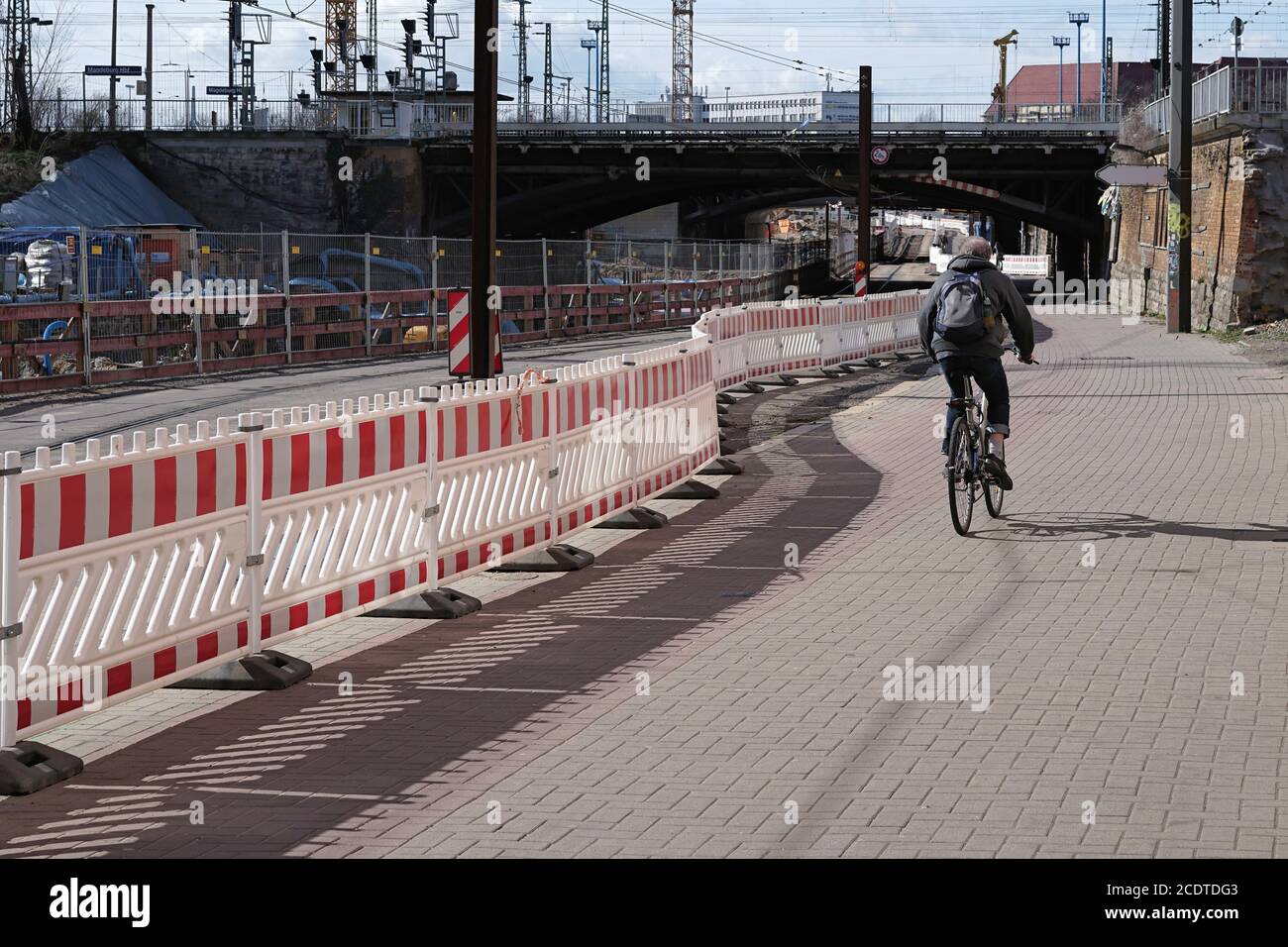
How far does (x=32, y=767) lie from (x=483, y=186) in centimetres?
1119

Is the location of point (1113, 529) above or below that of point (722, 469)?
below

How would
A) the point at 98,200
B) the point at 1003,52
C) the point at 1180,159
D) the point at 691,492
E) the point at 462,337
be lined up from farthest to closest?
the point at 1003,52 < the point at 98,200 < the point at 1180,159 < the point at 462,337 < the point at 691,492

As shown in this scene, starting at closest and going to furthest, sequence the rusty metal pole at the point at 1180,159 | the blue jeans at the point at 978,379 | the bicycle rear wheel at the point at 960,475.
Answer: the bicycle rear wheel at the point at 960,475
the blue jeans at the point at 978,379
the rusty metal pole at the point at 1180,159

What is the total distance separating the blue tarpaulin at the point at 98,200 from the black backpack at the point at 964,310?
42.8 meters

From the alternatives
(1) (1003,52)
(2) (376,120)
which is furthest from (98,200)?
(1) (1003,52)

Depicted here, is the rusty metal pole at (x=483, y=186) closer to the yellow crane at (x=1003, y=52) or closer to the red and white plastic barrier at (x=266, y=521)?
the red and white plastic barrier at (x=266, y=521)

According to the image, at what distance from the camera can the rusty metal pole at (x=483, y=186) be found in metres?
16.0

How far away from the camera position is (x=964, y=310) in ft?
38.5

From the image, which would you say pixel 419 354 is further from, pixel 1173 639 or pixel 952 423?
pixel 1173 639

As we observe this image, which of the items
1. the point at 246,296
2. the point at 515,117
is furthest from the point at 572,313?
the point at 515,117

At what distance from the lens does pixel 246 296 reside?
29.7 meters

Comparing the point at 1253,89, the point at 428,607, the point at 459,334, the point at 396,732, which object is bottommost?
the point at 396,732

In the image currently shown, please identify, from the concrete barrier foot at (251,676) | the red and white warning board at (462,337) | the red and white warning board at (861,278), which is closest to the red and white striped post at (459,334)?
the red and white warning board at (462,337)

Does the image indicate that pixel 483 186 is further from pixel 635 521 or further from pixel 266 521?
pixel 266 521
